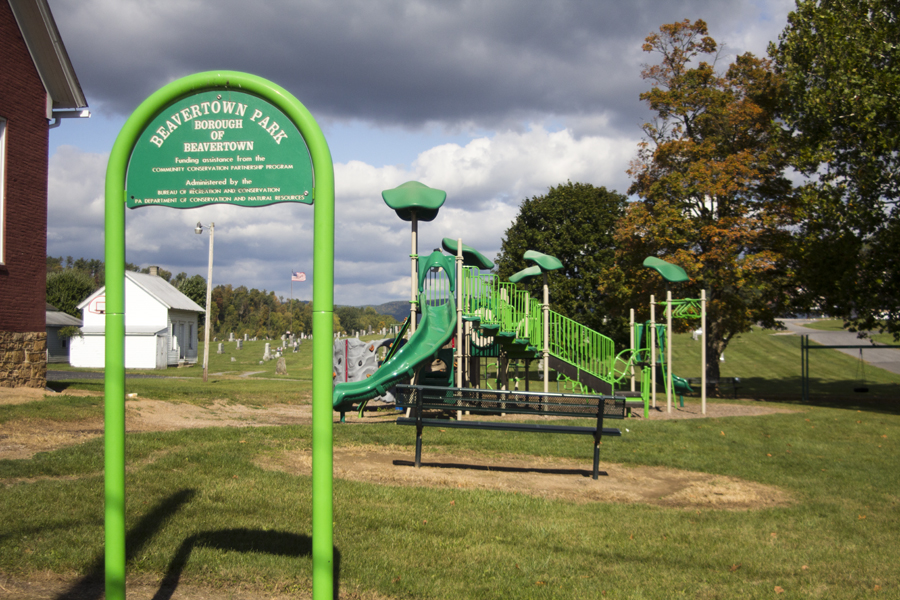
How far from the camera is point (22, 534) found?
4.73 m

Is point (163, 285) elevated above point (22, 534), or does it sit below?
above

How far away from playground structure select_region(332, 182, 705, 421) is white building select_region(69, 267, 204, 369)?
94.1 feet

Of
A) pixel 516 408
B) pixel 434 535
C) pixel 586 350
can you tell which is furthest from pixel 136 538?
pixel 586 350

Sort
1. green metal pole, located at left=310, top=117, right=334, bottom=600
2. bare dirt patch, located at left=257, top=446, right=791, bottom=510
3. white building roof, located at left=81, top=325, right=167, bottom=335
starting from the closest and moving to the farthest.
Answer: green metal pole, located at left=310, top=117, right=334, bottom=600
bare dirt patch, located at left=257, top=446, right=791, bottom=510
white building roof, located at left=81, top=325, right=167, bottom=335

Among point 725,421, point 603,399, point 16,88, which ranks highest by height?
point 16,88

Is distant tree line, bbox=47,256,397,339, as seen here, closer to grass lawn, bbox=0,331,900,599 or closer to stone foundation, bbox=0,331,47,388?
stone foundation, bbox=0,331,47,388

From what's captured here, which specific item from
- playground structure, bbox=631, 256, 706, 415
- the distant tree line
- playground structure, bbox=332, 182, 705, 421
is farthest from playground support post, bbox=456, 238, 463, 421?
the distant tree line

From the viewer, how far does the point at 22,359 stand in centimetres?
1311

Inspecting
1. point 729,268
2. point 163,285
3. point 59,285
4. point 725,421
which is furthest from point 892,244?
point 59,285

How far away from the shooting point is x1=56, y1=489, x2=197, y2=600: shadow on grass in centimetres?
400

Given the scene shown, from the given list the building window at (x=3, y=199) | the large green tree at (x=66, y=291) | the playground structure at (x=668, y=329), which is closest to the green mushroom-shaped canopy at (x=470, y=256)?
the playground structure at (x=668, y=329)

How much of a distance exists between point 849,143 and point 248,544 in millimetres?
21217

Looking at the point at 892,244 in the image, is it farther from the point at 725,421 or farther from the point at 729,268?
the point at 725,421

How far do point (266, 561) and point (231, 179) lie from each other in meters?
2.68
